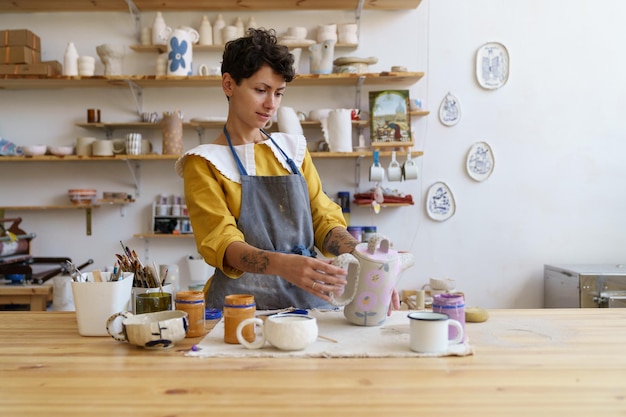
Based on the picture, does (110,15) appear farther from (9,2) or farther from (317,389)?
(317,389)

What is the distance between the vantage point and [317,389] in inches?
44.6

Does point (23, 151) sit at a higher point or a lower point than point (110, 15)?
lower

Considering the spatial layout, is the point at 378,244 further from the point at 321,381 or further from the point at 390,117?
the point at 390,117

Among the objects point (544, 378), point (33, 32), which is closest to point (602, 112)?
point (544, 378)

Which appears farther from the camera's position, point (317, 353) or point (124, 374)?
point (317, 353)

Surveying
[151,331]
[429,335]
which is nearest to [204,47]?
[151,331]

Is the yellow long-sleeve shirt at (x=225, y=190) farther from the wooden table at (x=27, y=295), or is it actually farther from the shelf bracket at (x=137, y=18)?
the shelf bracket at (x=137, y=18)

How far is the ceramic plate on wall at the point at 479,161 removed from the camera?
393cm

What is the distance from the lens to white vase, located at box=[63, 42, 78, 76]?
375 centimetres

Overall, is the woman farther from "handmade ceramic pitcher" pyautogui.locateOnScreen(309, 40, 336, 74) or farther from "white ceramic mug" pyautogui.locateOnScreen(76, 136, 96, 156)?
"white ceramic mug" pyautogui.locateOnScreen(76, 136, 96, 156)

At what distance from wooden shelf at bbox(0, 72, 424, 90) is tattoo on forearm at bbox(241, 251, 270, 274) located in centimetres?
213

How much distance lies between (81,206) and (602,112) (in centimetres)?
345

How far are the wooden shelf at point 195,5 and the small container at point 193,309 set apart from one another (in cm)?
269

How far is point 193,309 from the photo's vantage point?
1536mm
